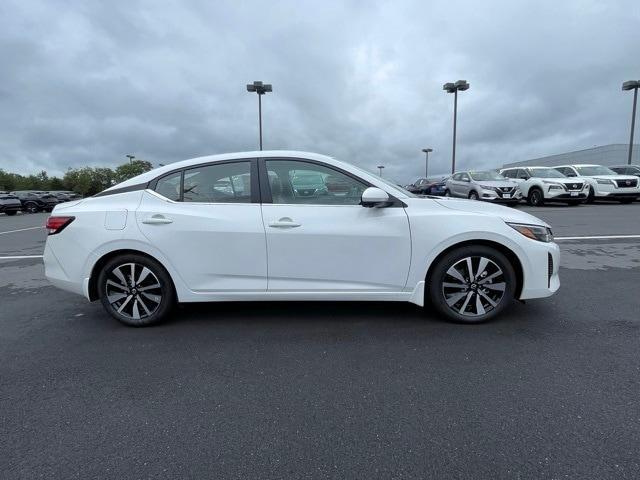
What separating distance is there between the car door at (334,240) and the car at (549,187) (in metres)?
16.1

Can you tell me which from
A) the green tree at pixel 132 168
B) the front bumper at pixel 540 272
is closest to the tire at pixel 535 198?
the front bumper at pixel 540 272

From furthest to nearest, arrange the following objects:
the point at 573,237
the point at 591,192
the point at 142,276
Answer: the point at 591,192
the point at 573,237
the point at 142,276

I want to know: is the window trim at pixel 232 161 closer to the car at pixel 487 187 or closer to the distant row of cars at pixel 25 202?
the car at pixel 487 187

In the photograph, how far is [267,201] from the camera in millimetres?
3471

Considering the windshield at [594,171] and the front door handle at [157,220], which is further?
the windshield at [594,171]

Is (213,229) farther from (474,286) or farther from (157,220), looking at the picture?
(474,286)

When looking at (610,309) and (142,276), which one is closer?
(142,276)

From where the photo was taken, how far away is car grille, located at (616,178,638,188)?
16.8 m

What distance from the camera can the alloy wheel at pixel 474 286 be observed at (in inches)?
134

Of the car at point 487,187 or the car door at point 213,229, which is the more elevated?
the car at point 487,187

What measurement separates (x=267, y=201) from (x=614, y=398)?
2.85m

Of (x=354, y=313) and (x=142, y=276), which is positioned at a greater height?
(x=142, y=276)

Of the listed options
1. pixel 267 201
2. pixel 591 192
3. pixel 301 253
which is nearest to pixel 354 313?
pixel 301 253

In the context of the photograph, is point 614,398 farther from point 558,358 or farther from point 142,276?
point 142,276
